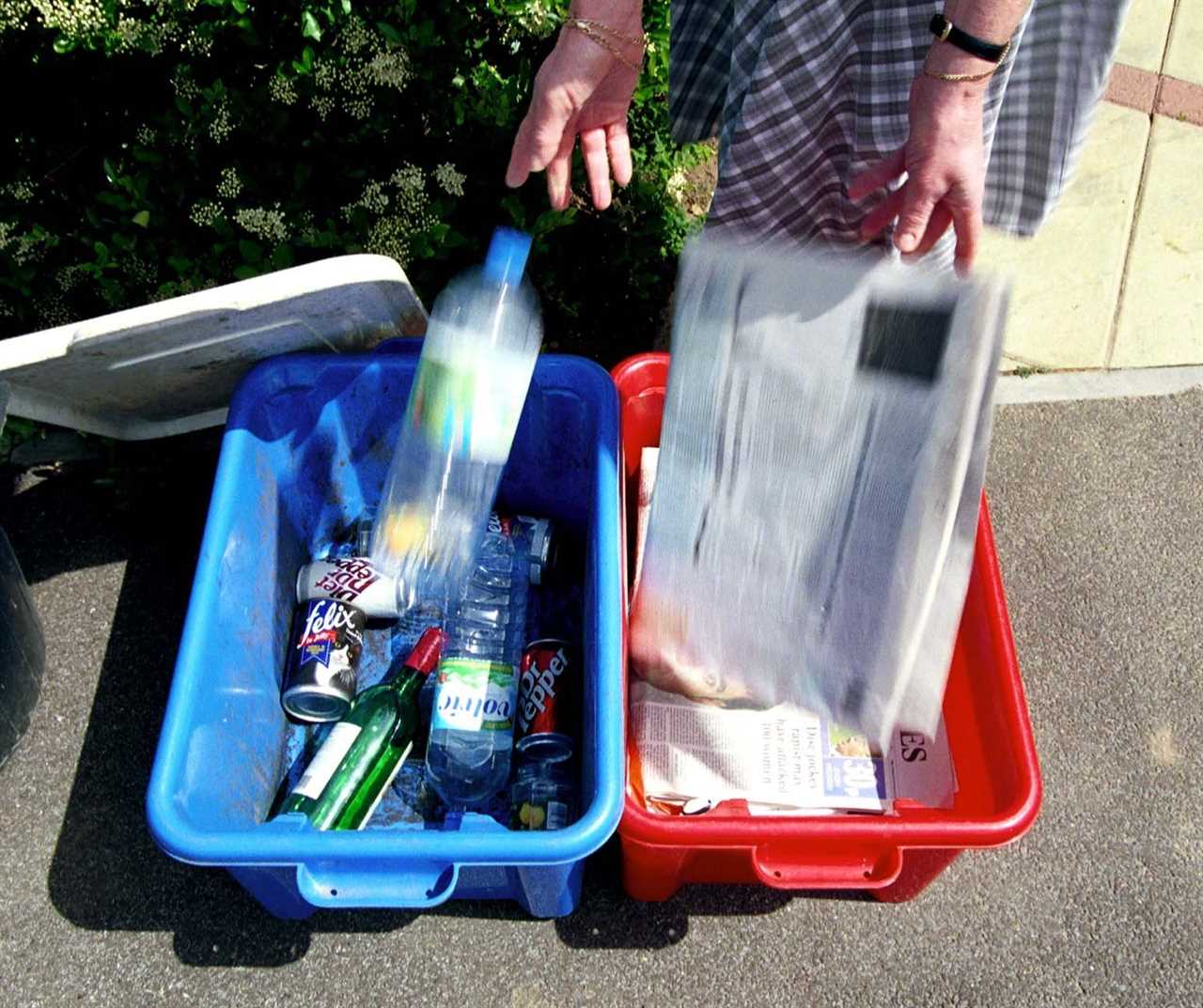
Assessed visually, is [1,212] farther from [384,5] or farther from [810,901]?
[810,901]

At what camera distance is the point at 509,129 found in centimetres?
196

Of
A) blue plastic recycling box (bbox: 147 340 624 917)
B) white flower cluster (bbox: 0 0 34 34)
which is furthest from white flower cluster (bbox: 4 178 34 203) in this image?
blue plastic recycling box (bbox: 147 340 624 917)

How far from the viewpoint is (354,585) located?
1671 millimetres

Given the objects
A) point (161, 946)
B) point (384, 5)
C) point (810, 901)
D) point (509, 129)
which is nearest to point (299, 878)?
point (161, 946)

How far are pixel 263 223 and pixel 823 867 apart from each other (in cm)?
146

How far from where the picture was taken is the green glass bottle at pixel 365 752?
4.85ft

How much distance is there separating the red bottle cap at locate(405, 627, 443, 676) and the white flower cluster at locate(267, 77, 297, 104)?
104 cm

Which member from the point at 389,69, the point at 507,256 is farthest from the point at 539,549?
the point at 389,69

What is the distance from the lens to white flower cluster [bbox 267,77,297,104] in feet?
6.01

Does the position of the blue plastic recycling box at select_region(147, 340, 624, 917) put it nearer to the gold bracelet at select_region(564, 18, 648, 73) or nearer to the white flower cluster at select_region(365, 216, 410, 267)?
the white flower cluster at select_region(365, 216, 410, 267)

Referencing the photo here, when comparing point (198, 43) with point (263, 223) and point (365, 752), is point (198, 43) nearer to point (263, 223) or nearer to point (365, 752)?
point (263, 223)

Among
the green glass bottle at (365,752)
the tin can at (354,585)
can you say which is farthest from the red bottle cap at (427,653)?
the tin can at (354,585)

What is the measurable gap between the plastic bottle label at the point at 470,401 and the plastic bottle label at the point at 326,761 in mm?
474

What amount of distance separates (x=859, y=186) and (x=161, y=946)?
1557 millimetres
